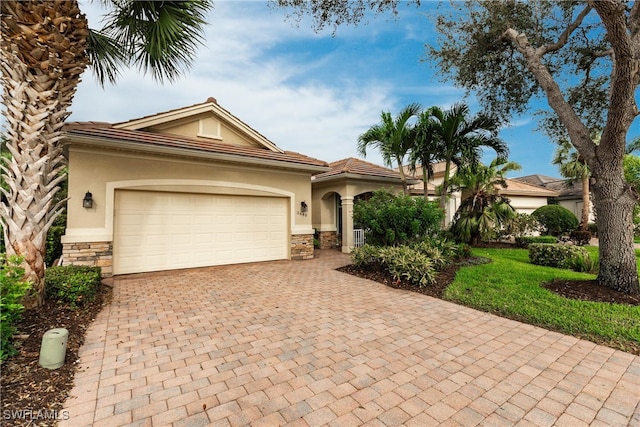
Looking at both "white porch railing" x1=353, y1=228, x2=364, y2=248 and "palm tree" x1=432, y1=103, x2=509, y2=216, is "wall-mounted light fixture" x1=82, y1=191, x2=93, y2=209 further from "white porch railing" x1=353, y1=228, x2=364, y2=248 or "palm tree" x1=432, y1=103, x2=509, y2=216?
"palm tree" x1=432, y1=103, x2=509, y2=216

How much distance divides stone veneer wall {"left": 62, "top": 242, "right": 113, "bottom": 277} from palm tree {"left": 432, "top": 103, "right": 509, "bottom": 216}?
1130cm

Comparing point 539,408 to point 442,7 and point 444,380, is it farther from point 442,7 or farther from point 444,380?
point 442,7

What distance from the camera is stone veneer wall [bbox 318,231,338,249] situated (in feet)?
46.4

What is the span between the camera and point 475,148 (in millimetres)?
11117

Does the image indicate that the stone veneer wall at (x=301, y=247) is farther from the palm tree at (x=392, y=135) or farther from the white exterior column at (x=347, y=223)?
the palm tree at (x=392, y=135)

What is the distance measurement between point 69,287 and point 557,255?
494 inches

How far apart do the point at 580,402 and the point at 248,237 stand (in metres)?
8.82

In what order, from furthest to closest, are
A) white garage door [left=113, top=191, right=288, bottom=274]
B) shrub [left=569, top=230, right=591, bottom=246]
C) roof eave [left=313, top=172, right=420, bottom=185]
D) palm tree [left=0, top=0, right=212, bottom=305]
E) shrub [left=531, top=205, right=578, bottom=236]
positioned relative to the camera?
shrub [left=531, top=205, right=578, bottom=236] < shrub [left=569, top=230, right=591, bottom=246] < roof eave [left=313, top=172, right=420, bottom=185] < white garage door [left=113, top=191, right=288, bottom=274] < palm tree [left=0, top=0, right=212, bottom=305]

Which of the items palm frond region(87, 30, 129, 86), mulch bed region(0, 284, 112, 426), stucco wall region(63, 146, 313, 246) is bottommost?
mulch bed region(0, 284, 112, 426)

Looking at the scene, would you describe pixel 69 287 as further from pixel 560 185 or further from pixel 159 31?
pixel 560 185

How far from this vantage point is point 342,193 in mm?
12992

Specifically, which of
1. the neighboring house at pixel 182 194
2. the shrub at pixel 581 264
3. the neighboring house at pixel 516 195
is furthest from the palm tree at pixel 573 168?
the neighboring house at pixel 182 194

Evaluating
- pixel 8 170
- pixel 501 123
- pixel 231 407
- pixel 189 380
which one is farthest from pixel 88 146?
pixel 501 123

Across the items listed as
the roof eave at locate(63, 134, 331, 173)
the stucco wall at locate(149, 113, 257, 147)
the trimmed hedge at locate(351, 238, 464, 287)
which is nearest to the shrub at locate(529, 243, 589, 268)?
the trimmed hedge at locate(351, 238, 464, 287)
